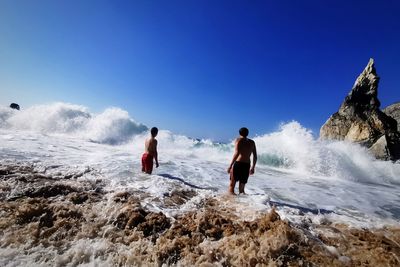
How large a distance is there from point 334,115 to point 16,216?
31212 millimetres

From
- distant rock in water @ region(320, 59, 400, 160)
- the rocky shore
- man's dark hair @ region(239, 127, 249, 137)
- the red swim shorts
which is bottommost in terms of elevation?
the rocky shore

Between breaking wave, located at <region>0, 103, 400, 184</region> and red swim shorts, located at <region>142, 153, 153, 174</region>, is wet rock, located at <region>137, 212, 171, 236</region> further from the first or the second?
breaking wave, located at <region>0, 103, 400, 184</region>

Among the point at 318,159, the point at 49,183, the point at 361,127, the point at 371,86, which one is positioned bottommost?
the point at 49,183

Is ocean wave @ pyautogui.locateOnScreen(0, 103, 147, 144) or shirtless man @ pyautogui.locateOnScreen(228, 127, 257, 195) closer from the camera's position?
shirtless man @ pyautogui.locateOnScreen(228, 127, 257, 195)

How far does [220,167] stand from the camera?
12422 mm

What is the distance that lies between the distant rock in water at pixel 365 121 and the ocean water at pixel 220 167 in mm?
5265

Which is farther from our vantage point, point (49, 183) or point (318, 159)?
point (318, 159)

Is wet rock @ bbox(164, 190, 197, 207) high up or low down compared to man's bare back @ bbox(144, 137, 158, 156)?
down

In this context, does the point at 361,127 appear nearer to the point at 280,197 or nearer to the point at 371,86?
the point at 371,86

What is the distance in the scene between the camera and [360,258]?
10.3 ft

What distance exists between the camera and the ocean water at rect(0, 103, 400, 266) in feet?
19.4

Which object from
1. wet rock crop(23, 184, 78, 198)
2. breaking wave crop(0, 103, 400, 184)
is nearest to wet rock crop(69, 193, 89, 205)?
wet rock crop(23, 184, 78, 198)

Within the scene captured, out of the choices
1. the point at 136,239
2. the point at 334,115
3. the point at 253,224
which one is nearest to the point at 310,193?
the point at 253,224

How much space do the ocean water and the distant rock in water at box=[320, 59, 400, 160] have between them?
5265 millimetres
